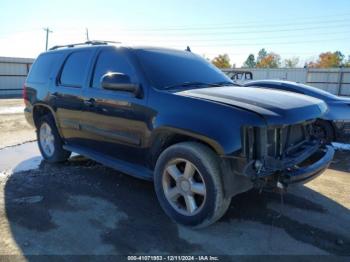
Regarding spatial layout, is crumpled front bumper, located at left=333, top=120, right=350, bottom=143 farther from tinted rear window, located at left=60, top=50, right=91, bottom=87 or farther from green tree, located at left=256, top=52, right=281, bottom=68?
green tree, located at left=256, top=52, right=281, bottom=68

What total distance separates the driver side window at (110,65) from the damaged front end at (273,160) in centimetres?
165

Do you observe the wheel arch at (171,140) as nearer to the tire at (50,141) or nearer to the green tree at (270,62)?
the tire at (50,141)

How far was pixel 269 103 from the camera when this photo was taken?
3.52 metres

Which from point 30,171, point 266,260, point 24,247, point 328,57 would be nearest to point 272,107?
point 266,260

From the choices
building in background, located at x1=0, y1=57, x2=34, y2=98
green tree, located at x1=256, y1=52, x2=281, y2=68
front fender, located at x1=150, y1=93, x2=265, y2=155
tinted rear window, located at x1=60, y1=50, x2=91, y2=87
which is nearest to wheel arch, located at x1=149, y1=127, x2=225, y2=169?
front fender, located at x1=150, y1=93, x2=265, y2=155

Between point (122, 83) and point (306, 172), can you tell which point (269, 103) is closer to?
point (306, 172)

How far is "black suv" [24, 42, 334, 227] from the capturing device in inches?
131

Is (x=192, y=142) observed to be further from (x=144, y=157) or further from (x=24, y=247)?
(x=24, y=247)

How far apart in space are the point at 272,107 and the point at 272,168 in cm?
58

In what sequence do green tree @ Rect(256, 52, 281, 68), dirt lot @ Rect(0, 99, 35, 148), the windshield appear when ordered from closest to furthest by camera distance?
the windshield, dirt lot @ Rect(0, 99, 35, 148), green tree @ Rect(256, 52, 281, 68)

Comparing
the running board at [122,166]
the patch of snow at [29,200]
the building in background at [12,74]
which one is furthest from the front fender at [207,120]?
the building in background at [12,74]

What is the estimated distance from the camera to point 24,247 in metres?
3.32

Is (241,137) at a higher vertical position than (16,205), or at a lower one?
higher

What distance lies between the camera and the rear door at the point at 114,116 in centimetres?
416
